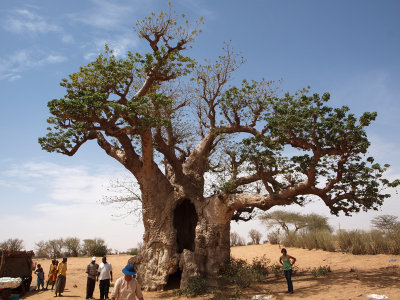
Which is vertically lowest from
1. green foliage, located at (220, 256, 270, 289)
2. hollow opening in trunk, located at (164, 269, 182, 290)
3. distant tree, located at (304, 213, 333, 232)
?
hollow opening in trunk, located at (164, 269, 182, 290)

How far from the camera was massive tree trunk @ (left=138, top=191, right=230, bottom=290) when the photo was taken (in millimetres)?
10438

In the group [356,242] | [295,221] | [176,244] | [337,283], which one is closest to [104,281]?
[176,244]

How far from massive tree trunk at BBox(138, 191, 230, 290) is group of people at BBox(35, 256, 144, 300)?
4.79ft

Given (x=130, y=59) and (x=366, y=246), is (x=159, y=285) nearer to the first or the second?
(x=130, y=59)

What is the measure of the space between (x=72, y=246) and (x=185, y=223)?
1581 centimetres

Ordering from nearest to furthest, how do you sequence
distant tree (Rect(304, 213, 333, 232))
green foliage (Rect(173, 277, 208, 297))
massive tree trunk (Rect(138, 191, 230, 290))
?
1. green foliage (Rect(173, 277, 208, 297))
2. massive tree trunk (Rect(138, 191, 230, 290))
3. distant tree (Rect(304, 213, 333, 232))

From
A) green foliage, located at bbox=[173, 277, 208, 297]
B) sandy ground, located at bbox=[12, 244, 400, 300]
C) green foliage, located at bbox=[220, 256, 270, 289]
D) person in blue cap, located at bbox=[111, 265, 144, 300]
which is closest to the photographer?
person in blue cap, located at bbox=[111, 265, 144, 300]

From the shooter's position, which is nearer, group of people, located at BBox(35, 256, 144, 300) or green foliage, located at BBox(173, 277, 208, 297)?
group of people, located at BBox(35, 256, 144, 300)

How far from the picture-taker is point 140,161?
11.6 meters

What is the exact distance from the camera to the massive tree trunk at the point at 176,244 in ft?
34.2

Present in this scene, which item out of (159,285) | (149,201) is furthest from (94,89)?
(159,285)

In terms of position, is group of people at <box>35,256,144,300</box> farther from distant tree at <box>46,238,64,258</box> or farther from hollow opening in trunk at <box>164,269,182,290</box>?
distant tree at <box>46,238,64,258</box>

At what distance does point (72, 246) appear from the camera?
25609 mm

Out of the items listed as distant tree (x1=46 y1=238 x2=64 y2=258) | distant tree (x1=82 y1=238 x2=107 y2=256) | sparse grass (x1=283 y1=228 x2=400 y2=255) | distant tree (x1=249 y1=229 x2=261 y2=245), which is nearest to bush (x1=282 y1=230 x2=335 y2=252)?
sparse grass (x1=283 y1=228 x2=400 y2=255)
